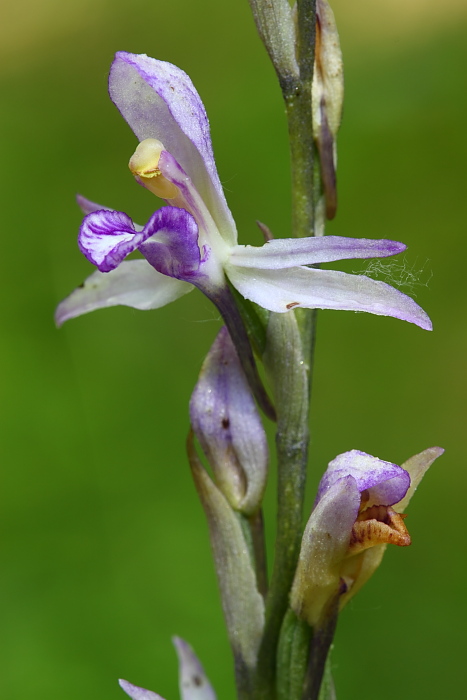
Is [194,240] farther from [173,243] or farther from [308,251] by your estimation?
[308,251]

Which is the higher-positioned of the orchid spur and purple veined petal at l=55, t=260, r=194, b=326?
the orchid spur

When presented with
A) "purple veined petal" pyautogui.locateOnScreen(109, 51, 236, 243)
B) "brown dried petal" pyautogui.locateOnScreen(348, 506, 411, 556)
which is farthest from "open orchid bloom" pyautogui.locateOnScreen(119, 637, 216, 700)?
"purple veined petal" pyautogui.locateOnScreen(109, 51, 236, 243)

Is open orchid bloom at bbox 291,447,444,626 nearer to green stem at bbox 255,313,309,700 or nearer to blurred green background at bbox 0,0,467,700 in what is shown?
green stem at bbox 255,313,309,700

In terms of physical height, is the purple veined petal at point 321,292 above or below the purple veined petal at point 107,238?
below

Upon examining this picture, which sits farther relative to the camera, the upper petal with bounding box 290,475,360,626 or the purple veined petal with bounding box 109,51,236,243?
the purple veined petal with bounding box 109,51,236,243

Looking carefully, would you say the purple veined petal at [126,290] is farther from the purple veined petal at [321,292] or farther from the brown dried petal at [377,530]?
the brown dried petal at [377,530]

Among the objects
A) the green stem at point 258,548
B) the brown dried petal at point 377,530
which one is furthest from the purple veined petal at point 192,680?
the brown dried petal at point 377,530
